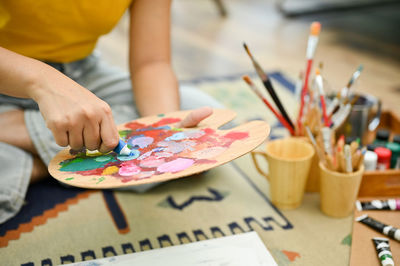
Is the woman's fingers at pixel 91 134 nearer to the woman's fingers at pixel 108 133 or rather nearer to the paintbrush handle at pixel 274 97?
the woman's fingers at pixel 108 133

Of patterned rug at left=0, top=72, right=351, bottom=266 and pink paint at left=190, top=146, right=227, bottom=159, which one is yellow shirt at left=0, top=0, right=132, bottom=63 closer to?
patterned rug at left=0, top=72, right=351, bottom=266

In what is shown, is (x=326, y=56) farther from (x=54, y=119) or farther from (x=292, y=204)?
(x=54, y=119)

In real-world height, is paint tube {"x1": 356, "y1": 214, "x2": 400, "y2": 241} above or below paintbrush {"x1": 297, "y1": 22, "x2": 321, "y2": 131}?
below

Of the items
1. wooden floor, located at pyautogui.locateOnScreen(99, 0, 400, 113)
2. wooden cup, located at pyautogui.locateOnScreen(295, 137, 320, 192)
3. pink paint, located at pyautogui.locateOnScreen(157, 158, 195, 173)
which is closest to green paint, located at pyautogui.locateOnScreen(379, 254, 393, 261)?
wooden cup, located at pyautogui.locateOnScreen(295, 137, 320, 192)

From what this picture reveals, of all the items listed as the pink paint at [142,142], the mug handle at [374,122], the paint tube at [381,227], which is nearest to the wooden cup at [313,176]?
the paint tube at [381,227]

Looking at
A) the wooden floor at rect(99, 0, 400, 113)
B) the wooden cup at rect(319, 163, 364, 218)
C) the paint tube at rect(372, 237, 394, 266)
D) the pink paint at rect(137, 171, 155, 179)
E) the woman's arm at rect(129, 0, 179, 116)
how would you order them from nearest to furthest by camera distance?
the pink paint at rect(137, 171, 155, 179)
the paint tube at rect(372, 237, 394, 266)
the wooden cup at rect(319, 163, 364, 218)
the woman's arm at rect(129, 0, 179, 116)
the wooden floor at rect(99, 0, 400, 113)

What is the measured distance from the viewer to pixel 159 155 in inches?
25.6


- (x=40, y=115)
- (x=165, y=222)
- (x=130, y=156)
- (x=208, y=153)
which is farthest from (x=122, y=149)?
(x=40, y=115)

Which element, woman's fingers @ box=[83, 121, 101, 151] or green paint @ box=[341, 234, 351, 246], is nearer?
woman's fingers @ box=[83, 121, 101, 151]

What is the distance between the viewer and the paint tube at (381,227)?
74 cm

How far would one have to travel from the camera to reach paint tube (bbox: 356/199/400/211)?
0.82 m

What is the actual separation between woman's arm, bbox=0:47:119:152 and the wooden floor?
1046 millimetres

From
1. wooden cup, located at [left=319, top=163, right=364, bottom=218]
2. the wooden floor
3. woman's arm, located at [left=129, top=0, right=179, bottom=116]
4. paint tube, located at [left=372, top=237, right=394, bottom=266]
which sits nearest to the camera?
paint tube, located at [left=372, top=237, right=394, bottom=266]

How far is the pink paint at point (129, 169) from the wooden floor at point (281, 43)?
1.01 metres
